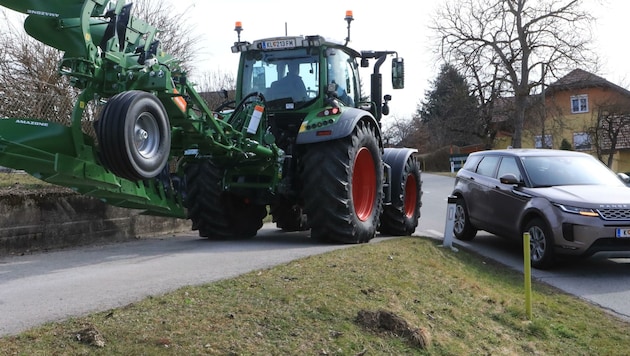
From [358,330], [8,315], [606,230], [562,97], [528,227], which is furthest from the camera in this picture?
[562,97]

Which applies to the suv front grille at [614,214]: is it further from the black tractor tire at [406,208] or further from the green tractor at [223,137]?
the black tractor tire at [406,208]

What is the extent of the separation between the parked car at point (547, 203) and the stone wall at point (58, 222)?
5.74m

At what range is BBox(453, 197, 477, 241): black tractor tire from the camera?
1127 cm

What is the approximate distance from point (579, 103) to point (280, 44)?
49.4 meters

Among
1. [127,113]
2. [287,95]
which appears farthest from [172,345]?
[287,95]

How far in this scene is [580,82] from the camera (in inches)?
1705

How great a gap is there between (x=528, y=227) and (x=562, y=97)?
158 feet

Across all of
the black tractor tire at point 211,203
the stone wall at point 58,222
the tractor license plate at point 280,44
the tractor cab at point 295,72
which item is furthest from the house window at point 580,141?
the stone wall at point 58,222

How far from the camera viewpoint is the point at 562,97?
53156mm

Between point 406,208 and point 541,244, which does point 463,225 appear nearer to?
point 406,208

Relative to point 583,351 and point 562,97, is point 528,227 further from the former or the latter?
point 562,97

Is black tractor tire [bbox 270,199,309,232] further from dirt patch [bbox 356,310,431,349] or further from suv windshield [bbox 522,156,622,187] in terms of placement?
dirt patch [bbox 356,310,431,349]

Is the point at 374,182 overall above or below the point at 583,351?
above

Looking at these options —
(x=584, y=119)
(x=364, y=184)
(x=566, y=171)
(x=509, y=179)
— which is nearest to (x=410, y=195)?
(x=364, y=184)
